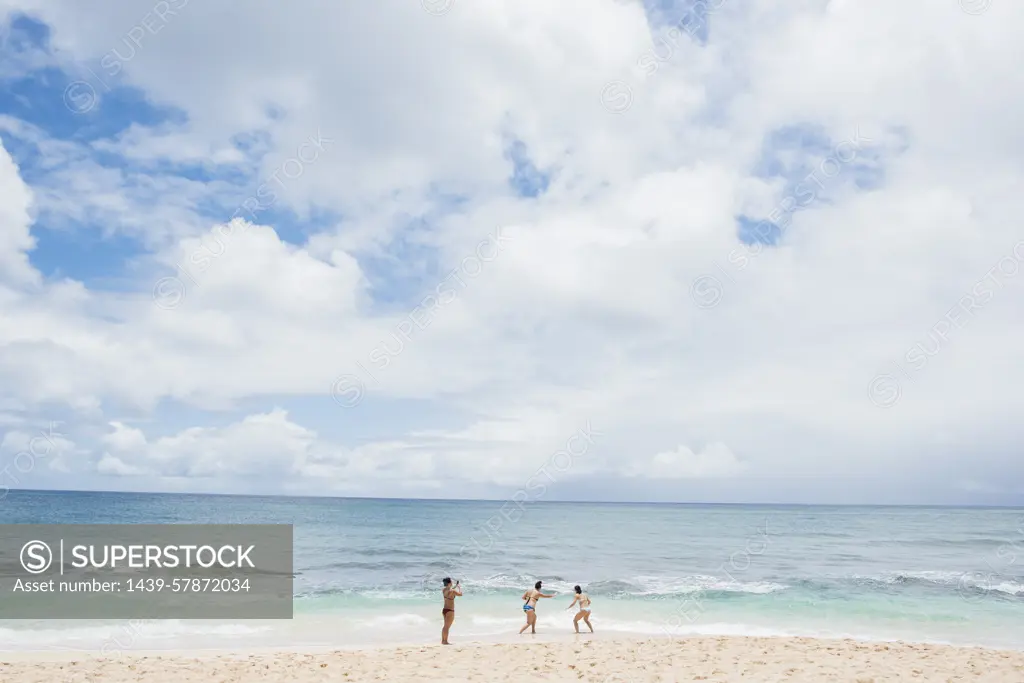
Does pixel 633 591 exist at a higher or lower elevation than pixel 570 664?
lower

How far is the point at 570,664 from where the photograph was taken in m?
13.7

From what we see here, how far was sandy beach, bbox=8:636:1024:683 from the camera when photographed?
1248 centimetres

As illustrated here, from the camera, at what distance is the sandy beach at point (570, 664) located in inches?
491

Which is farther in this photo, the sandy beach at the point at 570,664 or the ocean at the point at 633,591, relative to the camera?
the ocean at the point at 633,591

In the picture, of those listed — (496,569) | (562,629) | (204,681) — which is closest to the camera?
(204,681)

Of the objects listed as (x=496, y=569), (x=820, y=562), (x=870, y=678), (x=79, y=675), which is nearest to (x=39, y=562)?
(x=496, y=569)

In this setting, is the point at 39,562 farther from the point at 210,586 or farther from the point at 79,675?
the point at 79,675

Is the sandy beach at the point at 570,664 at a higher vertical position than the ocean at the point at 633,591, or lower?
→ higher

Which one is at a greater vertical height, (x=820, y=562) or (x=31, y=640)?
(x=31, y=640)

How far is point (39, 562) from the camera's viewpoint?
32.8 m

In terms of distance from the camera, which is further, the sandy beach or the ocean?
the ocean

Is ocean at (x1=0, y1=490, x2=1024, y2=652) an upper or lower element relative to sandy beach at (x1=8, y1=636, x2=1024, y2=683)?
lower

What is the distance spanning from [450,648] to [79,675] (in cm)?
738

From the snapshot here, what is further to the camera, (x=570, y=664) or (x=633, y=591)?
(x=633, y=591)
